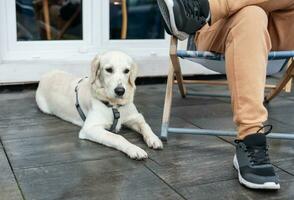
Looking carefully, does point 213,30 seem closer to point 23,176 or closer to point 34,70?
point 23,176

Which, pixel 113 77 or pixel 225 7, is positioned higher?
pixel 225 7

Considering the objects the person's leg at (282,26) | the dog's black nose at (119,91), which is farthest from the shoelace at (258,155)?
the dog's black nose at (119,91)

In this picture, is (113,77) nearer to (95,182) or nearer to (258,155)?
(95,182)

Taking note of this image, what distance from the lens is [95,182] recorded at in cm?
175

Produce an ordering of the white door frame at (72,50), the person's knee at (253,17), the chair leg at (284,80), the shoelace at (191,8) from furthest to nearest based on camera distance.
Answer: the white door frame at (72,50)
the chair leg at (284,80)
the shoelace at (191,8)
the person's knee at (253,17)

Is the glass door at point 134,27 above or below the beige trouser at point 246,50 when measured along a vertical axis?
below

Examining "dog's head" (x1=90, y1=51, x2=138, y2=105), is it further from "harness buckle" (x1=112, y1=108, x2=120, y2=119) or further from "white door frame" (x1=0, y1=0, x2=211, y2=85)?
"white door frame" (x1=0, y1=0, x2=211, y2=85)

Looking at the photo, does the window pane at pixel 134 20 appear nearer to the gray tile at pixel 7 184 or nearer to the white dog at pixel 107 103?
the white dog at pixel 107 103

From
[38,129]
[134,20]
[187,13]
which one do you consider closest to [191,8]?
[187,13]

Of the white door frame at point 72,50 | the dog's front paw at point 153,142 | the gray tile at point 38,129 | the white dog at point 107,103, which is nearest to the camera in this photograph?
the dog's front paw at point 153,142

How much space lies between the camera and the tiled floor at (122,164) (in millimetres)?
1664

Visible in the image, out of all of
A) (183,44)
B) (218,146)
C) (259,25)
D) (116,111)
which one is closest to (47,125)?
(116,111)

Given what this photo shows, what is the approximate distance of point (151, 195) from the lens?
64.5 inches

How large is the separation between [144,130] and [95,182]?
0.61 meters
